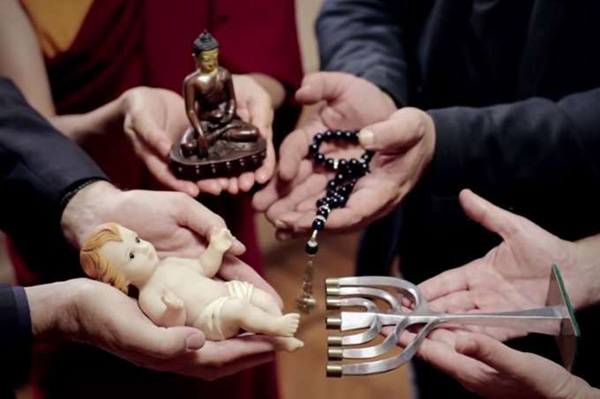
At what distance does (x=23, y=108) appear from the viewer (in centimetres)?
67

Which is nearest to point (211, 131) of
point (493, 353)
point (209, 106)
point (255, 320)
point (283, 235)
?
point (209, 106)

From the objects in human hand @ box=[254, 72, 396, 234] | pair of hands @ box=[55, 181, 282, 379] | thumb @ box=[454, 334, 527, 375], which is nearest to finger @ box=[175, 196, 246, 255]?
pair of hands @ box=[55, 181, 282, 379]

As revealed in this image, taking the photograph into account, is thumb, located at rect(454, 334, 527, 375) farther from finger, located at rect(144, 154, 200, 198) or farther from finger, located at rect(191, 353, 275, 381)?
finger, located at rect(144, 154, 200, 198)

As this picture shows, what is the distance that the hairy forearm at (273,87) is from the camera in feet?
2.66

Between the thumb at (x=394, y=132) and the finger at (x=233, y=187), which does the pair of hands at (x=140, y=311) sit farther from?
the thumb at (x=394, y=132)

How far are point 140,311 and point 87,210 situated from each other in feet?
0.43

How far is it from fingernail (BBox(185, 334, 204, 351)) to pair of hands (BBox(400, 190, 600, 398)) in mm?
167

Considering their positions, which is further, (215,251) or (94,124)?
(94,124)

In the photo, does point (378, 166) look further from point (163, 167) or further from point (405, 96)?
point (163, 167)

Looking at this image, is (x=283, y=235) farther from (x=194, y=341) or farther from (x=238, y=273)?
(x=194, y=341)

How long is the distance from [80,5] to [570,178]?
546mm

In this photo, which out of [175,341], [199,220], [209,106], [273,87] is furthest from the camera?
[273,87]

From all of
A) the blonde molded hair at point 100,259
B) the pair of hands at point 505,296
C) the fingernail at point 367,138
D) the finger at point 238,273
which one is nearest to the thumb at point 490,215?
the pair of hands at point 505,296

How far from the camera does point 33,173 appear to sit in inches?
25.2
